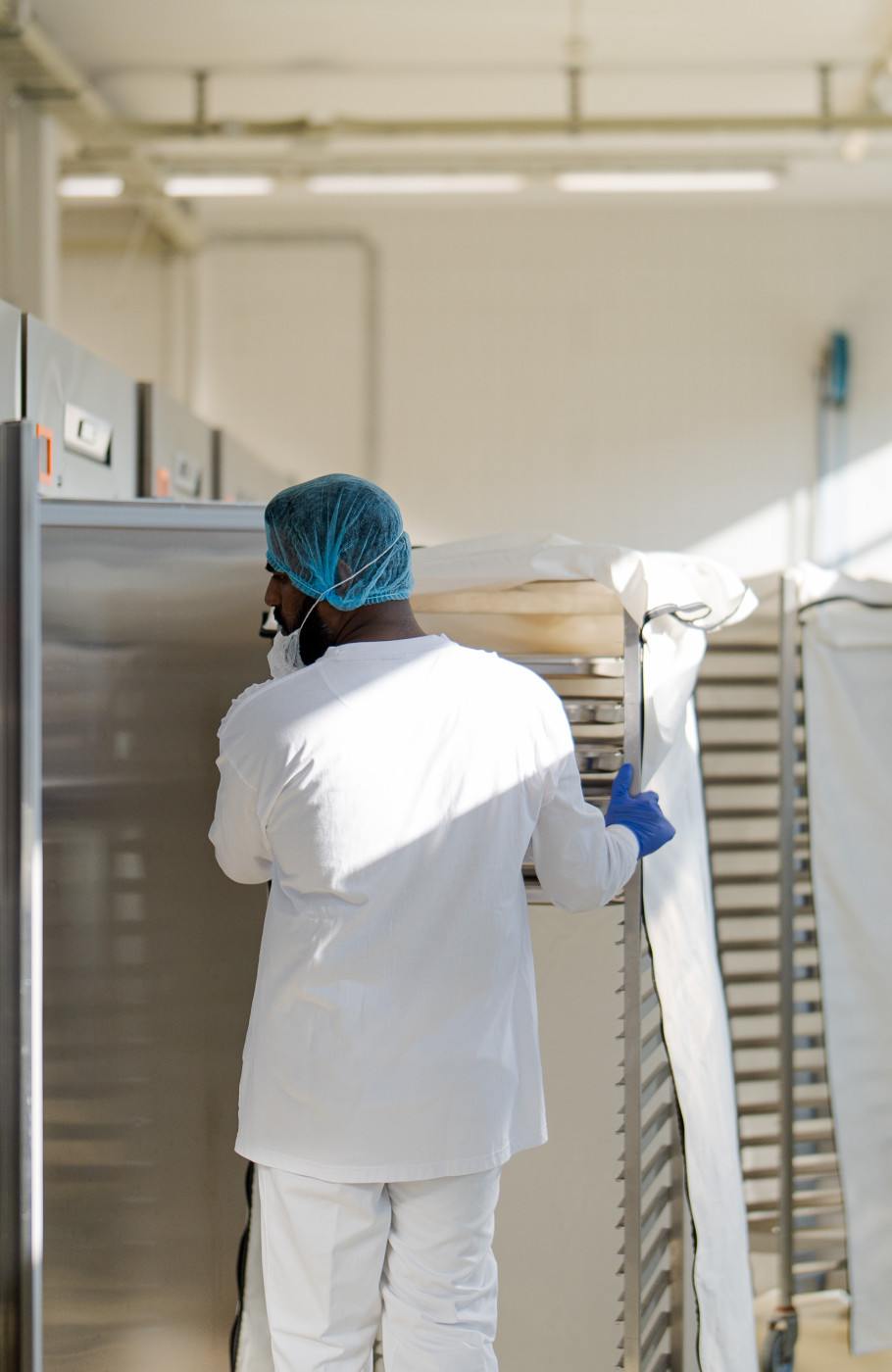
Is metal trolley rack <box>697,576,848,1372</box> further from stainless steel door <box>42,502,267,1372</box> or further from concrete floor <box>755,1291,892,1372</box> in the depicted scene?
stainless steel door <box>42,502,267,1372</box>

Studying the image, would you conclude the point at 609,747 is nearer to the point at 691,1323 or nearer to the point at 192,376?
the point at 691,1323

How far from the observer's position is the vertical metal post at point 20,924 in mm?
1506

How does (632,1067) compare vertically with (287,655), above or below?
below

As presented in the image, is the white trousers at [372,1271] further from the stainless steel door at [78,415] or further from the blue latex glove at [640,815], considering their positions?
the stainless steel door at [78,415]

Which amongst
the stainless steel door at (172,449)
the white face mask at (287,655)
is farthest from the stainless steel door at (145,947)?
the stainless steel door at (172,449)

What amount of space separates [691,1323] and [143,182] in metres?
4.34

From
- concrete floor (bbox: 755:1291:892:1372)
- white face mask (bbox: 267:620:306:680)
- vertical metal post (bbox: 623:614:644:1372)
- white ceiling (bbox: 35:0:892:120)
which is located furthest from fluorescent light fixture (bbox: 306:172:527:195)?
concrete floor (bbox: 755:1291:892:1372)

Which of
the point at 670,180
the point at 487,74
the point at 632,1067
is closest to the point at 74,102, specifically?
the point at 487,74

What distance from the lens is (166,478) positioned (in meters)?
2.98

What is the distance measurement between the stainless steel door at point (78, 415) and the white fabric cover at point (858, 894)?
1.35 m

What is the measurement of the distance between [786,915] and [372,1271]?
110cm

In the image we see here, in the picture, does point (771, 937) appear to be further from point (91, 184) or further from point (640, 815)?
point (91, 184)

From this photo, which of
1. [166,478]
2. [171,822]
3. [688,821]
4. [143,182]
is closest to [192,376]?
[143,182]

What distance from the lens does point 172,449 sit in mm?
3035
